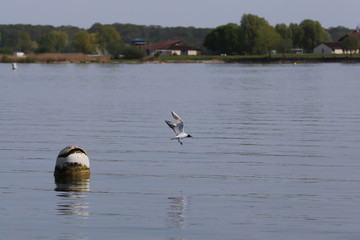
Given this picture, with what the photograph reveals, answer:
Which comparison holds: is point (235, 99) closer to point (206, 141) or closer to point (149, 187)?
point (206, 141)

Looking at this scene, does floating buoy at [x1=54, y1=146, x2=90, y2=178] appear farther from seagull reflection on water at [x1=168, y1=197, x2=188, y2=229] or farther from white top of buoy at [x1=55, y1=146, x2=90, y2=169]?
seagull reflection on water at [x1=168, y1=197, x2=188, y2=229]

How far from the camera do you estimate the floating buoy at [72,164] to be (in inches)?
1019

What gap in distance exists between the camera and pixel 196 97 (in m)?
73.6

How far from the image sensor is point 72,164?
26.0 metres

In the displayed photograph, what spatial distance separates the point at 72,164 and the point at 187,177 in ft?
13.4

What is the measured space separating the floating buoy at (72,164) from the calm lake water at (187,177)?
0.49 meters

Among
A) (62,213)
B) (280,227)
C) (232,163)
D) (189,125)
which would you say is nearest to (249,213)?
(280,227)

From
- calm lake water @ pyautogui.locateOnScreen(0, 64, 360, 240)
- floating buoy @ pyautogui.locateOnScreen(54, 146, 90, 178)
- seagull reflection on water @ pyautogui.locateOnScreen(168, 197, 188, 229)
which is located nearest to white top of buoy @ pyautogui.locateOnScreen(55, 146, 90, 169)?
floating buoy @ pyautogui.locateOnScreen(54, 146, 90, 178)

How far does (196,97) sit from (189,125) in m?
28.7

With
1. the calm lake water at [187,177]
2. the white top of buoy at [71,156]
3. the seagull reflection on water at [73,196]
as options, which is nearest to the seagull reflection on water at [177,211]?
the calm lake water at [187,177]

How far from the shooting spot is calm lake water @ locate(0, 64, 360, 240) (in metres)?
19.2

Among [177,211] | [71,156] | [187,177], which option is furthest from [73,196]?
[187,177]

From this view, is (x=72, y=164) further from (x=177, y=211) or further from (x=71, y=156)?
(x=177, y=211)

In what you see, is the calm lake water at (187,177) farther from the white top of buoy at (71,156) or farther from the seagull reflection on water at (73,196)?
the white top of buoy at (71,156)
